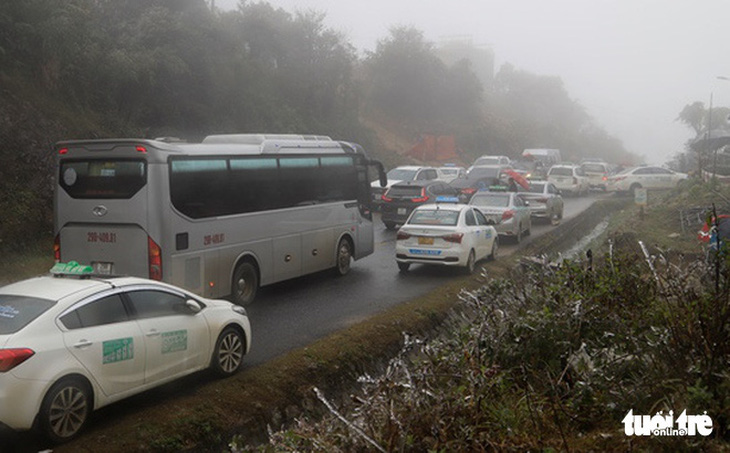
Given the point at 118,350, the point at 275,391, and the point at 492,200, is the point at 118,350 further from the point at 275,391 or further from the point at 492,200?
the point at 492,200

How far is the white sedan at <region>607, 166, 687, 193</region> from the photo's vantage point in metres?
39.2

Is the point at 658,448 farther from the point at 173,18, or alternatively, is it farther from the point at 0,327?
the point at 173,18

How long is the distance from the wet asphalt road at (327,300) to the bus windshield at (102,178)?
3.05 metres

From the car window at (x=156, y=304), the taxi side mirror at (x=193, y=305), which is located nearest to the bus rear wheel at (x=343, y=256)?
the taxi side mirror at (x=193, y=305)

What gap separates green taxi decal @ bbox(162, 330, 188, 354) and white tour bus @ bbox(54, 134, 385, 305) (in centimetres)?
260

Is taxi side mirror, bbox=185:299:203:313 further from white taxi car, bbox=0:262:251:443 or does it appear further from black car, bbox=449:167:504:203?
black car, bbox=449:167:504:203

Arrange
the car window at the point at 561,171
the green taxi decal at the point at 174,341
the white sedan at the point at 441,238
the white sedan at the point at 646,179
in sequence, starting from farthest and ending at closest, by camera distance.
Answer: the car window at the point at 561,171 < the white sedan at the point at 646,179 < the white sedan at the point at 441,238 < the green taxi decal at the point at 174,341

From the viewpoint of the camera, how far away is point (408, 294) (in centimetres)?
1464

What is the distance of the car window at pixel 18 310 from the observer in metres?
6.77

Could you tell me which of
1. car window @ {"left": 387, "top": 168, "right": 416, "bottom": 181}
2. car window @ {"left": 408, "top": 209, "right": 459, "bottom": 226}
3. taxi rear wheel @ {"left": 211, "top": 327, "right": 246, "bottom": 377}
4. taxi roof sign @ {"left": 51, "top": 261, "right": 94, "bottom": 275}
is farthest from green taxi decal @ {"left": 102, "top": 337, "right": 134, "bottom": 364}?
car window @ {"left": 387, "top": 168, "right": 416, "bottom": 181}

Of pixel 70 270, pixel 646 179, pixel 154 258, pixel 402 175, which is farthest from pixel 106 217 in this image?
pixel 646 179

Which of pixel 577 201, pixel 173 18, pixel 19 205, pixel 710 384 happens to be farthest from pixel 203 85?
pixel 710 384

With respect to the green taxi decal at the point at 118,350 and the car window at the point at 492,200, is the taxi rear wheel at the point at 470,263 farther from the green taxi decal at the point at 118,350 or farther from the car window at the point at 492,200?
the green taxi decal at the point at 118,350

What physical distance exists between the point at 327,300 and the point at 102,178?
5009 millimetres
